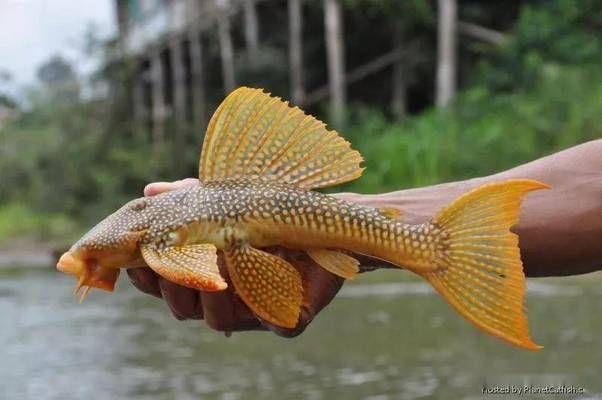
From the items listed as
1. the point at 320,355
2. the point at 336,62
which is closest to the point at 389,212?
the point at 320,355

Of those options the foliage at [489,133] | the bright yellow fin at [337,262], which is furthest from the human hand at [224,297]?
the foliage at [489,133]

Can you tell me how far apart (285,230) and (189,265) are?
24 cm

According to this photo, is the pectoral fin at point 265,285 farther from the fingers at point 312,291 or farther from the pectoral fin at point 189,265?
the fingers at point 312,291

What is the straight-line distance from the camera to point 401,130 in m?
14.2

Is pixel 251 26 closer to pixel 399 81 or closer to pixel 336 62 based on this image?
pixel 336 62

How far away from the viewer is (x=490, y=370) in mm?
4434

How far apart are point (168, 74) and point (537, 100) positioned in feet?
40.9

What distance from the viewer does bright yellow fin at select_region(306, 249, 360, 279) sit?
2047 millimetres

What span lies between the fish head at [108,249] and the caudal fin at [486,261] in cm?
53

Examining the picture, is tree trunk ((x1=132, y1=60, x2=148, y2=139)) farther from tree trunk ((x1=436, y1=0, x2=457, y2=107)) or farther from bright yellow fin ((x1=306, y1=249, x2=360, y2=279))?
bright yellow fin ((x1=306, y1=249, x2=360, y2=279))

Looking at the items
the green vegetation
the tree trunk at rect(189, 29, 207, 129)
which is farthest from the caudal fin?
the tree trunk at rect(189, 29, 207, 129)

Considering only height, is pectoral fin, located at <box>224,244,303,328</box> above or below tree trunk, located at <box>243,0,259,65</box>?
above

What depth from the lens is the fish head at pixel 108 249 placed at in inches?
79.2

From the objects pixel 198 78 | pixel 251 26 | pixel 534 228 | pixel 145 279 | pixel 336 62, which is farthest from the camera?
pixel 198 78
